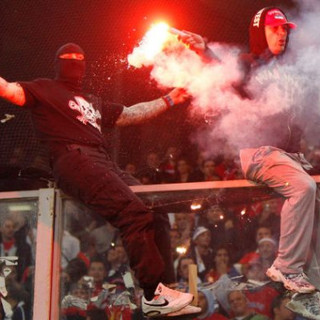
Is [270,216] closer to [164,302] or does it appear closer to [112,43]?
[164,302]

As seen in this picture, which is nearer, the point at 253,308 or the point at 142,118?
the point at 253,308

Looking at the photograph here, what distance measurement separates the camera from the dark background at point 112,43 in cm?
505

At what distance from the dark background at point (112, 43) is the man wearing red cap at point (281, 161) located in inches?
15.0

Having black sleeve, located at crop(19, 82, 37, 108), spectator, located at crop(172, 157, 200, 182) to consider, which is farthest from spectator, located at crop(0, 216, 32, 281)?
spectator, located at crop(172, 157, 200, 182)

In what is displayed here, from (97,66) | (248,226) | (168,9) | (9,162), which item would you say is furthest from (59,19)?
(248,226)

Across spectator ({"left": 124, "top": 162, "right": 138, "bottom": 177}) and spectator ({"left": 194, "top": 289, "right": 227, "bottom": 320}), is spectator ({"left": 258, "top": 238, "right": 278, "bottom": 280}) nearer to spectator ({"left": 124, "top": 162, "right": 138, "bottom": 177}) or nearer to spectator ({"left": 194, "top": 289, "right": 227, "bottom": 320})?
spectator ({"left": 194, "top": 289, "right": 227, "bottom": 320})

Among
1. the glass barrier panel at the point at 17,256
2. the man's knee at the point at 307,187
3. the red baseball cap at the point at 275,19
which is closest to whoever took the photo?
the man's knee at the point at 307,187

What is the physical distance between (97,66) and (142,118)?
73 cm

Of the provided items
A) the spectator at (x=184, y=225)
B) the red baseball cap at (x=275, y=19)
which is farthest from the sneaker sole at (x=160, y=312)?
the red baseball cap at (x=275, y=19)

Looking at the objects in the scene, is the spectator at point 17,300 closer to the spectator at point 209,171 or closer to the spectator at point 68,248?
the spectator at point 68,248

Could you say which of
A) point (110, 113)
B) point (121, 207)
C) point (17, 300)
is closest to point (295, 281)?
point (121, 207)

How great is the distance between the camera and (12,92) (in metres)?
4.15

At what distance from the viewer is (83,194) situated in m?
4.12

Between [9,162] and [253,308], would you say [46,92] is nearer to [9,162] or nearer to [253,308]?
→ [9,162]
